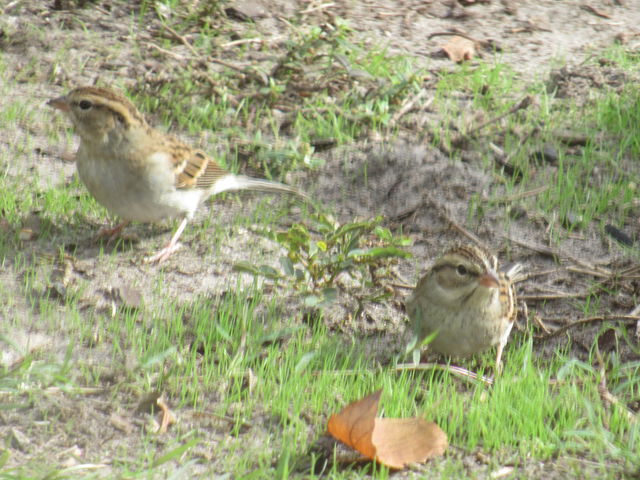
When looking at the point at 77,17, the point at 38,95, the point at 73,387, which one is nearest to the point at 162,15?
the point at 77,17

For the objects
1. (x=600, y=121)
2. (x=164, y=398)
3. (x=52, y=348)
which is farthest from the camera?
(x=600, y=121)

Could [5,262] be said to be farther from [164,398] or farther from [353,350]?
[353,350]

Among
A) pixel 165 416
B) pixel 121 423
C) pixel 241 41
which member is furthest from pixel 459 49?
pixel 121 423

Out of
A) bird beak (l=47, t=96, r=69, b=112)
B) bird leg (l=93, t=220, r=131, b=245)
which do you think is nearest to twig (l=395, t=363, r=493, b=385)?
bird leg (l=93, t=220, r=131, b=245)

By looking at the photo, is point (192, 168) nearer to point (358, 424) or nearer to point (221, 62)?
point (221, 62)

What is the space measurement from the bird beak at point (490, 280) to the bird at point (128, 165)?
7.86 ft

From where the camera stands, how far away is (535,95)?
9008mm

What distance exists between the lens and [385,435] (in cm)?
463

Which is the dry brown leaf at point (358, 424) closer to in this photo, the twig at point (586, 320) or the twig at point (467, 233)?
the twig at point (586, 320)

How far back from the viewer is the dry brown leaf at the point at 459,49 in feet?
32.8

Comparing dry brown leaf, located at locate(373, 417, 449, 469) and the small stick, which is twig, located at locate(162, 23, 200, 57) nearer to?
the small stick

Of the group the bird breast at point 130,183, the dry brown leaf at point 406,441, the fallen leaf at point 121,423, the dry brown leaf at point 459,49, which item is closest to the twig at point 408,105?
the dry brown leaf at point 459,49

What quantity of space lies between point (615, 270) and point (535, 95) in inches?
110

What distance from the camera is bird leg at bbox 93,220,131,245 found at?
22.5ft
